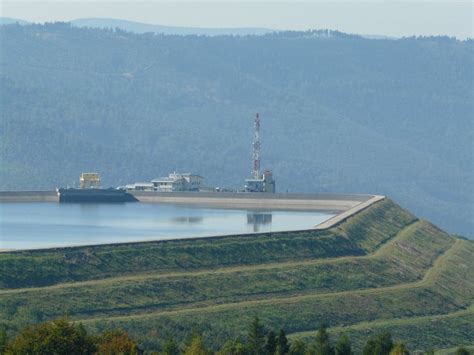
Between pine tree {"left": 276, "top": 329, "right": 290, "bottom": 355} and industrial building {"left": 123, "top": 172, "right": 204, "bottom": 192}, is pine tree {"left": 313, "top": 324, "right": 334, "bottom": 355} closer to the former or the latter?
pine tree {"left": 276, "top": 329, "right": 290, "bottom": 355}

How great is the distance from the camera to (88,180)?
562 ft

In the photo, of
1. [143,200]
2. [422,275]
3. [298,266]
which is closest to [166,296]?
[298,266]

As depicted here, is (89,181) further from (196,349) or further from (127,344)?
(127,344)

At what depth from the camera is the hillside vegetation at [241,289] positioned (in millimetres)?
93938

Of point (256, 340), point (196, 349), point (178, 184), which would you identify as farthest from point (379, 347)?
point (178, 184)

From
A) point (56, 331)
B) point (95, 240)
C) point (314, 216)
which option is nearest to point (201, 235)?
point (95, 240)

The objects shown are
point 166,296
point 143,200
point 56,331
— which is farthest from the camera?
point 143,200

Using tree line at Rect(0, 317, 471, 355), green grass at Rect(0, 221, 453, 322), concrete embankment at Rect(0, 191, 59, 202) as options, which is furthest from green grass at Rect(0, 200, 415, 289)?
concrete embankment at Rect(0, 191, 59, 202)

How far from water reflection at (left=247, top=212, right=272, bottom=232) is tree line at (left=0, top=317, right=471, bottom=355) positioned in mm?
44042

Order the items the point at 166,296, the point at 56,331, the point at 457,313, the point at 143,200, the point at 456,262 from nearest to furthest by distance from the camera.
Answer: the point at 56,331, the point at 166,296, the point at 457,313, the point at 456,262, the point at 143,200

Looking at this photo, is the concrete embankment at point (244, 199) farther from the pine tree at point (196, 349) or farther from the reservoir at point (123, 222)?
the pine tree at point (196, 349)

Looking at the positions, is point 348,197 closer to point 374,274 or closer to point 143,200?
point 143,200

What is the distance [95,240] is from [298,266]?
1194 centimetres

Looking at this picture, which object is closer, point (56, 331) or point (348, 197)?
point (56, 331)
